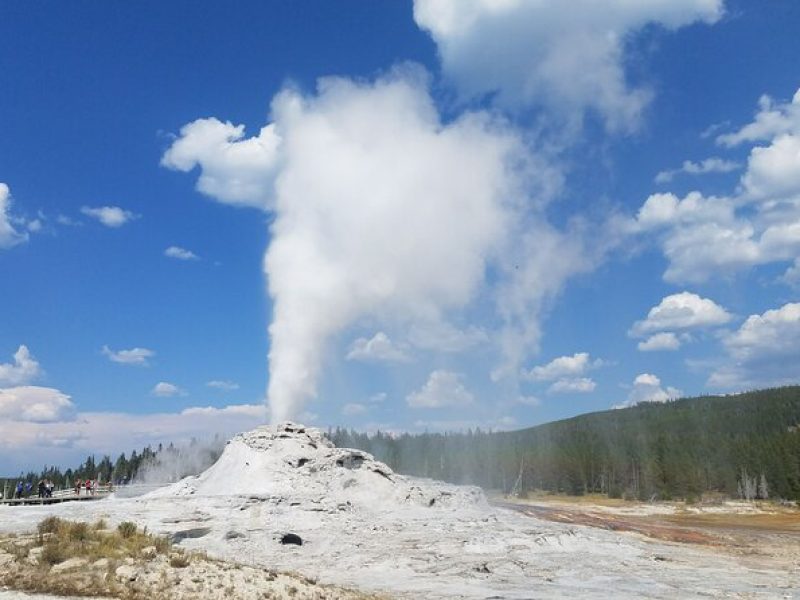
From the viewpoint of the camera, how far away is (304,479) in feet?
113

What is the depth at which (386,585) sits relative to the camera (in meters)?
20.9

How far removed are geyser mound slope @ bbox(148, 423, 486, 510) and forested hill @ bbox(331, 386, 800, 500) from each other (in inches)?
2372

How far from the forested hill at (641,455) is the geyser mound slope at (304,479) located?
6026 cm

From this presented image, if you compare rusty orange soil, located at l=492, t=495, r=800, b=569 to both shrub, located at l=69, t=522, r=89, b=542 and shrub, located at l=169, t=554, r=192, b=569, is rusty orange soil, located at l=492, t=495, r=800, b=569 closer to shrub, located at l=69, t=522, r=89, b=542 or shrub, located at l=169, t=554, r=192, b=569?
shrub, located at l=169, t=554, r=192, b=569

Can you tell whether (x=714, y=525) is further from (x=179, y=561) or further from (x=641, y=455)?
(x=641, y=455)

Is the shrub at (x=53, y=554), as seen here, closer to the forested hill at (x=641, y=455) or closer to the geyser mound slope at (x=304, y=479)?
the geyser mound slope at (x=304, y=479)

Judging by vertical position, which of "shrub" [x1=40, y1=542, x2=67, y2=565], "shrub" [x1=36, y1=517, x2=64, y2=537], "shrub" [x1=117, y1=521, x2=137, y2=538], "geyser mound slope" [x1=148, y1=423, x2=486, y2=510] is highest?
"geyser mound slope" [x1=148, y1=423, x2=486, y2=510]

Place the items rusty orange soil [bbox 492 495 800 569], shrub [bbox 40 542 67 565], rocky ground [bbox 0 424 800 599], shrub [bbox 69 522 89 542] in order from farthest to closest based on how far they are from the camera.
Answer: rusty orange soil [bbox 492 495 800 569], rocky ground [bbox 0 424 800 599], shrub [bbox 69 522 89 542], shrub [bbox 40 542 67 565]

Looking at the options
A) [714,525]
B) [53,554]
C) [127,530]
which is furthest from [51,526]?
[714,525]

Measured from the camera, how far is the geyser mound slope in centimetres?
3319

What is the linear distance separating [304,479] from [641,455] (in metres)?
84.4

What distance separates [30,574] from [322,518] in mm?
15665

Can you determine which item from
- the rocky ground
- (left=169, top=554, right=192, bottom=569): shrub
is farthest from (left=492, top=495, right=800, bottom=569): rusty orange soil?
(left=169, top=554, right=192, bottom=569): shrub

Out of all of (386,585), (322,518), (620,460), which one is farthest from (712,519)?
(386,585)
